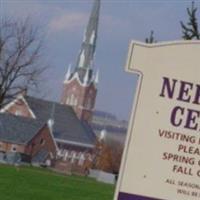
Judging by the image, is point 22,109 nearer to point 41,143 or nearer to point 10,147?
point 41,143

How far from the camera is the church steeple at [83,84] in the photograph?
144 metres

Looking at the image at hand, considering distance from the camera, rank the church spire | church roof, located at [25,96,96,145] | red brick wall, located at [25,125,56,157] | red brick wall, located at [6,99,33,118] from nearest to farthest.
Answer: red brick wall, located at [25,125,56,157], red brick wall, located at [6,99,33,118], church roof, located at [25,96,96,145], the church spire

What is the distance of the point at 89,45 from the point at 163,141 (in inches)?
5717

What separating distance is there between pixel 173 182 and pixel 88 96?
14009cm

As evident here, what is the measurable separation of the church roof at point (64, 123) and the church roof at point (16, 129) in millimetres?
25442

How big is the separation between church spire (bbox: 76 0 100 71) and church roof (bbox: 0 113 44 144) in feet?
Answer: 176

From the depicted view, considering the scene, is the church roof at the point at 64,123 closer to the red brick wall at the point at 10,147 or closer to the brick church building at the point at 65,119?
the brick church building at the point at 65,119

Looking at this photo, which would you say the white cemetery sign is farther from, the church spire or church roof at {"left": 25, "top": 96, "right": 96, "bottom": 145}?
the church spire

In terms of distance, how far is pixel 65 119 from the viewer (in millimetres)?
125875

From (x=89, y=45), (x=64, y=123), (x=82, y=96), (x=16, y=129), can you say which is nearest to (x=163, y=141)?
(x=16, y=129)

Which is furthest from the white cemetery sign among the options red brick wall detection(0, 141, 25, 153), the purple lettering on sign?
red brick wall detection(0, 141, 25, 153)

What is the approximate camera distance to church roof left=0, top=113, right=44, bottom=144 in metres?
92.1

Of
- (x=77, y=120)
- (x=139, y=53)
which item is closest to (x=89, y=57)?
(x=77, y=120)

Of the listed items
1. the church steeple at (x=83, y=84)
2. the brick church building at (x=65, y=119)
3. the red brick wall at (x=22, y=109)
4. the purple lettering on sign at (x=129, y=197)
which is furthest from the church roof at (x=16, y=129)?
the purple lettering on sign at (x=129, y=197)
